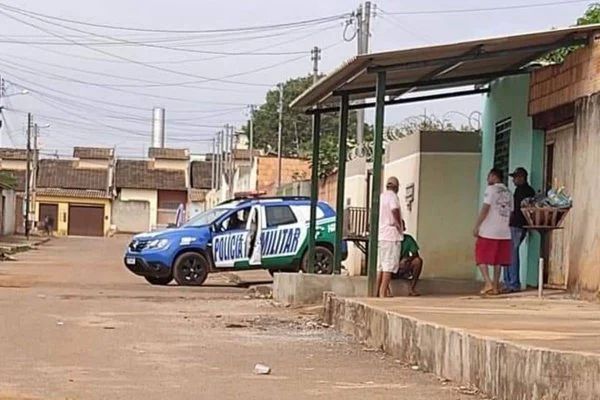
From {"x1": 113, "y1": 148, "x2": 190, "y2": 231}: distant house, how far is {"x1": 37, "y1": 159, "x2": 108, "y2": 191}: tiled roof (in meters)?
1.60

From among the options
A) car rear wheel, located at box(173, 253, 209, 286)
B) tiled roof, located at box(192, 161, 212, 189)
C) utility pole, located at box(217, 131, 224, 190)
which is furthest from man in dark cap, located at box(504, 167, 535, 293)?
tiled roof, located at box(192, 161, 212, 189)

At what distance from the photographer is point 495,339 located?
324 inches

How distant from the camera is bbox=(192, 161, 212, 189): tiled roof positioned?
9606cm

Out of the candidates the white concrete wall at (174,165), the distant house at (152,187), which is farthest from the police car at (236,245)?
the white concrete wall at (174,165)

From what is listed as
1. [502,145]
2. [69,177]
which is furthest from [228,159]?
[502,145]

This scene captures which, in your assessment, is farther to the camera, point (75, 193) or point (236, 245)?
point (75, 193)

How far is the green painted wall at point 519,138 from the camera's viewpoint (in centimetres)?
1566

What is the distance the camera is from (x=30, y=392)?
8617 mm

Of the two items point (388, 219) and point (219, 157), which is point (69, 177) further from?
point (388, 219)

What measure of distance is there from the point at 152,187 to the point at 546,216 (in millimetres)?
80462

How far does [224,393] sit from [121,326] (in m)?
5.62

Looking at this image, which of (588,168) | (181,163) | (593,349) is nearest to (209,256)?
(588,168)

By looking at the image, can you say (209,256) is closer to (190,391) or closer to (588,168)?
(588,168)

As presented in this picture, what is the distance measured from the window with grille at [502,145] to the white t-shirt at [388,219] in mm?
3097
